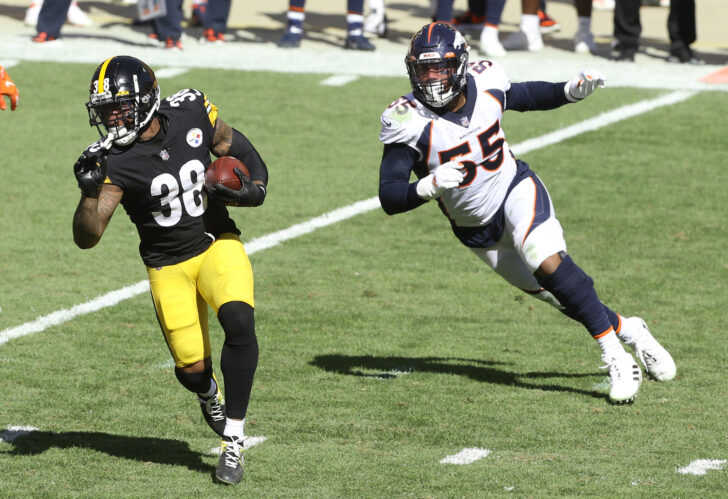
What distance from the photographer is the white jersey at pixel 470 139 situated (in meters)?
6.35

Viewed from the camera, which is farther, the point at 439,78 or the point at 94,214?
the point at 439,78

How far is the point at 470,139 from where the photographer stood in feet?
21.1

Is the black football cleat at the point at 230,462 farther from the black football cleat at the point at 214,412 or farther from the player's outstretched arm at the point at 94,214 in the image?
the player's outstretched arm at the point at 94,214

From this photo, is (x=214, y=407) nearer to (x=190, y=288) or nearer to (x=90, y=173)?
(x=190, y=288)

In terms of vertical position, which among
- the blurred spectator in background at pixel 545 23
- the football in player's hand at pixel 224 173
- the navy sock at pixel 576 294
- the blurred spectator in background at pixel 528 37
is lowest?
the blurred spectator in background at pixel 545 23

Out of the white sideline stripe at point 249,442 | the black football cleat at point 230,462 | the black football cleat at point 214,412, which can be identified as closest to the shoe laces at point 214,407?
the black football cleat at point 214,412

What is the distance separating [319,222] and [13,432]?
4.32m

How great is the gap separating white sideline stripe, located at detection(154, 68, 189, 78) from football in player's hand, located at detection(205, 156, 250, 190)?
846 cm

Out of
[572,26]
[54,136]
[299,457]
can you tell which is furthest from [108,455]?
[572,26]

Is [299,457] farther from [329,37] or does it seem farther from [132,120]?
[329,37]

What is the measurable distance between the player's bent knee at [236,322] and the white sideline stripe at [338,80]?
28.6 feet

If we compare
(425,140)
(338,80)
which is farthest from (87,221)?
(338,80)

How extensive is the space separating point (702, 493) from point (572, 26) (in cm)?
1244

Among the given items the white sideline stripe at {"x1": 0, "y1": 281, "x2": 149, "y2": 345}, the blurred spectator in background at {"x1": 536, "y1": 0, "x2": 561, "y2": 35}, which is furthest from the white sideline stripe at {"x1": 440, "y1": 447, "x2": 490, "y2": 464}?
the blurred spectator in background at {"x1": 536, "y1": 0, "x2": 561, "y2": 35}
